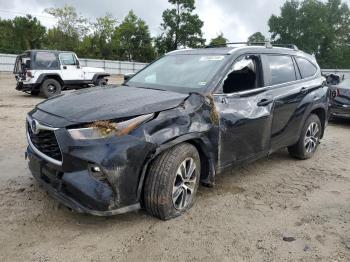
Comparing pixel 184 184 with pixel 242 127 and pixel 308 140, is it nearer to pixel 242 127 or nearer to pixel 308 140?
pixel 242 127

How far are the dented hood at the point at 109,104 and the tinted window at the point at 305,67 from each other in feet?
8.53

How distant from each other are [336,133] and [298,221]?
5391 mm

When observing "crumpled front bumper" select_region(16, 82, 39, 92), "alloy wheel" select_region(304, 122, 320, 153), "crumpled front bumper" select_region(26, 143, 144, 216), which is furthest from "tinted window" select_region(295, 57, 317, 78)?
"crumpled front bumper" select_region(16, 82, 39, 92)

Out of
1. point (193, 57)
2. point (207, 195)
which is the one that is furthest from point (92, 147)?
point (193, 57)

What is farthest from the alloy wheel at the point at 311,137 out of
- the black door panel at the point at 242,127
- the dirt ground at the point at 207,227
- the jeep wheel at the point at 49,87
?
the jeep wheel at the point at 49,87

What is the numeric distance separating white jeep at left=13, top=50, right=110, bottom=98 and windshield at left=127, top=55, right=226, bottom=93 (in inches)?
350

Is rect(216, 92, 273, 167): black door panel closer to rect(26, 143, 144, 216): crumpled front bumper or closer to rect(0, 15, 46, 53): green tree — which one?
rect(26, 143, 144, 216): crumpled front bumper

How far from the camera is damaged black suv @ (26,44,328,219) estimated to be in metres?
3.17

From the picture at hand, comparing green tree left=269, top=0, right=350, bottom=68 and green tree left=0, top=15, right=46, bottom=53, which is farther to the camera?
green tree left=269, top=0, right=350, bottom=68

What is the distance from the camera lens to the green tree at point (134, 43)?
4041 cm

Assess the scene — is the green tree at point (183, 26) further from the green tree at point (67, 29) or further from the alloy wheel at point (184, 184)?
the alloy wheel at point (184, 184)

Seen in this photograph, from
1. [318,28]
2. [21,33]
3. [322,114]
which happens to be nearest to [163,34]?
[21,33]

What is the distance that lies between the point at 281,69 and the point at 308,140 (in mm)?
1422

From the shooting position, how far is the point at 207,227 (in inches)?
141
